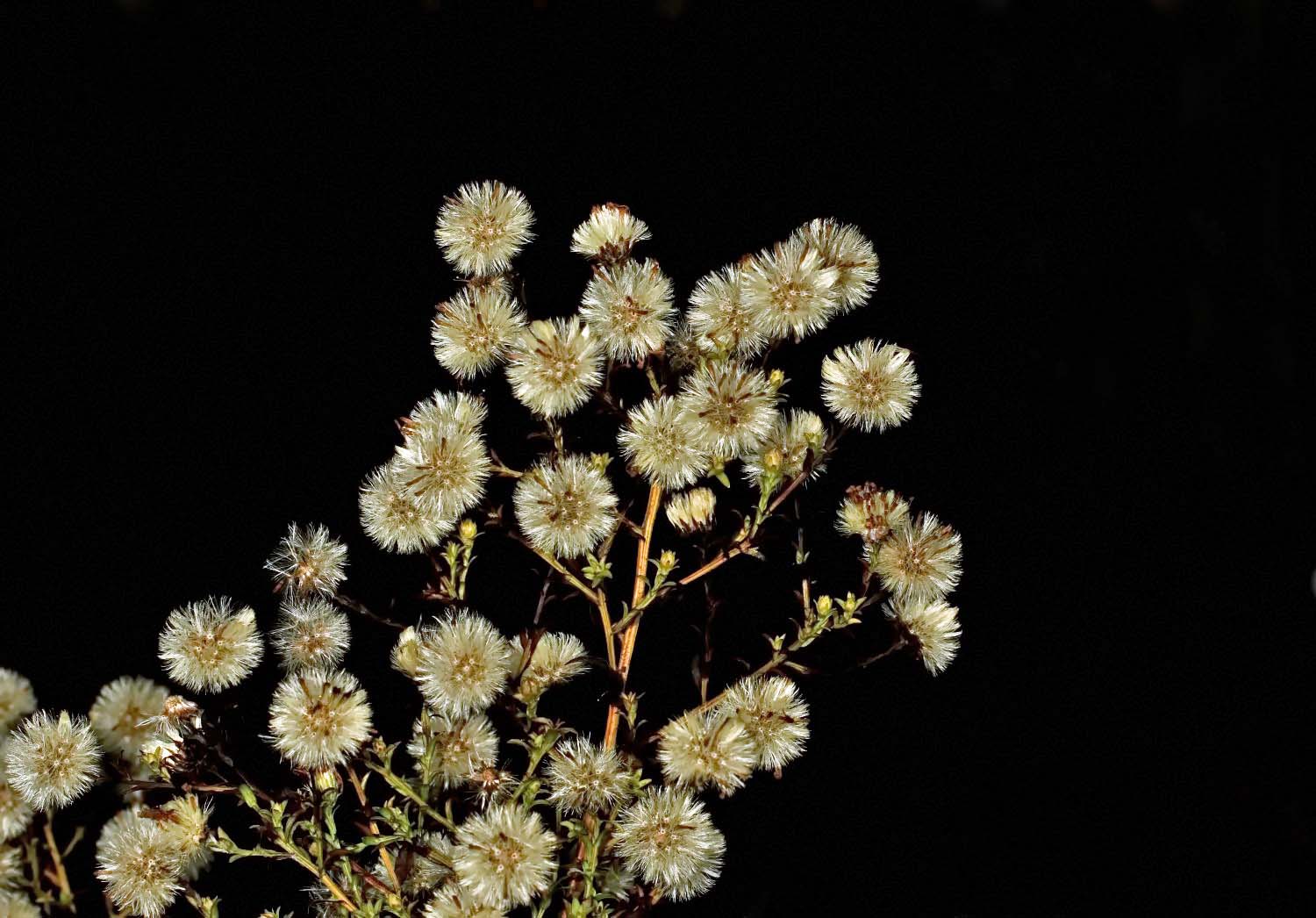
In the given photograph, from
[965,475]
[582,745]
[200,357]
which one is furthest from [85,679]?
[965,475]

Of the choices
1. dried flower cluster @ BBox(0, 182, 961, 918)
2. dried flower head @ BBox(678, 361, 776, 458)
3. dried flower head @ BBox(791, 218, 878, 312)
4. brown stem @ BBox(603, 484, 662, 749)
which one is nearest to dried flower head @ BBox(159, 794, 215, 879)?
dried flower cluster @ BBox(0, 182, 961, 918)

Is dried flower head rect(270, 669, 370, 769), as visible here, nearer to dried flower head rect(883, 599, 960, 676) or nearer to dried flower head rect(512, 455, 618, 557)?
dried flower head rect(512, 455, 618, 557)

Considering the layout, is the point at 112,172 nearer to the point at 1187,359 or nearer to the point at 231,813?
the point at 231,813

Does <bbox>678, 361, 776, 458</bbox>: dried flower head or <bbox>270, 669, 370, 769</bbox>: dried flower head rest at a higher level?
<bbox>678, 361, 776, 458</bbox>: dried flower head

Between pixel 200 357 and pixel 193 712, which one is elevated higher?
pixel 200 357

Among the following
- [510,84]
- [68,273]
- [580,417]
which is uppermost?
[510,84]

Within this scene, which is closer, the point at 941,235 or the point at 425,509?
the point at 425,509

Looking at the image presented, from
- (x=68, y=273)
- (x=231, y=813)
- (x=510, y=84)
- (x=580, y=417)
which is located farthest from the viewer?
(x=510, y=84)
